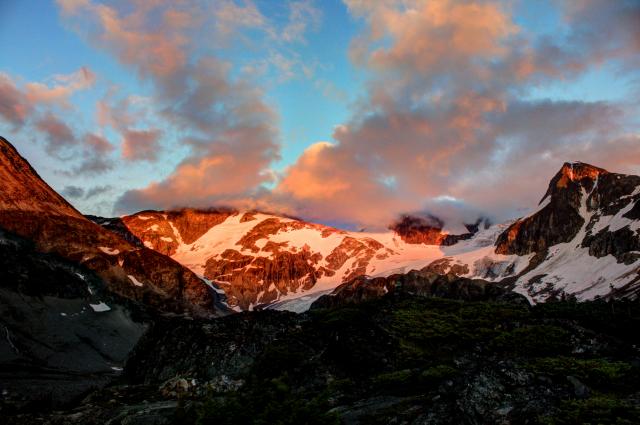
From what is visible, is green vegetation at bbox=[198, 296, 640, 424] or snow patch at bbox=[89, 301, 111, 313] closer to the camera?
green vegetation at bbox=[198, 296, 640, 424]

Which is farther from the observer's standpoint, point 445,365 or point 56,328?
point 56,328

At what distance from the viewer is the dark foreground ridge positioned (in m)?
14.4

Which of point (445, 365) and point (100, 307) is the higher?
point (100, 307)

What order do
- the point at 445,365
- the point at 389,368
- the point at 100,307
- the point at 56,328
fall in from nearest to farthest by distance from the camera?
the point at 445,365, the point at 389,368, the point at 56,328, the point at 100,307

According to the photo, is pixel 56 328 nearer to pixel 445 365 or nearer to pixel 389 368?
pixel 389 368

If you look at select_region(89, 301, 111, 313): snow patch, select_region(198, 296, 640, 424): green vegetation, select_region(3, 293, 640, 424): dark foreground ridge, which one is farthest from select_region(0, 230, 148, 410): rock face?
select_region(198, 296, 640, 424): green vegetation

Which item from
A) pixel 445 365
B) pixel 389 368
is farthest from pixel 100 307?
pixel 445 365

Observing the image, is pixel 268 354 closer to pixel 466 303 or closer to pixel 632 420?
pixel 466 303

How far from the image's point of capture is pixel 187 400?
22109mm

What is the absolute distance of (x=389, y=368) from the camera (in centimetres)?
2181

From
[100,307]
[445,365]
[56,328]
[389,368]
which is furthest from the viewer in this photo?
[100,307]

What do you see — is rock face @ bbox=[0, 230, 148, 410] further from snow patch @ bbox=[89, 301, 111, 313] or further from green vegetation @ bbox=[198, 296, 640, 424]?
green vegetation @ bbox=[198, 296, 640, 424]

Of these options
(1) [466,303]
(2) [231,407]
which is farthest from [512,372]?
(1) [466,303]

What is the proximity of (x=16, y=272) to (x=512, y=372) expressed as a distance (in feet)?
436
